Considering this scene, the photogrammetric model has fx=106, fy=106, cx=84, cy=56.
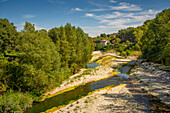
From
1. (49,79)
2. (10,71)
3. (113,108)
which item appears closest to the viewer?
(113,108)

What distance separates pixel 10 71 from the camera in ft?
76.1

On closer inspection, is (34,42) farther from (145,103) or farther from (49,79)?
(145,103)

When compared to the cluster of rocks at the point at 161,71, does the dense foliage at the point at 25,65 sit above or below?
above

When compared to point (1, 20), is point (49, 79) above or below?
Answer: below

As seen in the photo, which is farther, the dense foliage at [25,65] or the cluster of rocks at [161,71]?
the cluster of rocks at [161,71]

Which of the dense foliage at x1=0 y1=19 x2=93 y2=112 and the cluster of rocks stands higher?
the dense foliage at x1=0 y1=19 x2=93 y2=112

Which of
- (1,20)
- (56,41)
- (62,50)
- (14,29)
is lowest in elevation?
(62,50)

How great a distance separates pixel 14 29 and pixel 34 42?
12.2m

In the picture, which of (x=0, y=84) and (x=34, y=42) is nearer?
(x=0, y=84)

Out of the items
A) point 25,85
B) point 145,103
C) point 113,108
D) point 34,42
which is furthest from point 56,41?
point 145,103

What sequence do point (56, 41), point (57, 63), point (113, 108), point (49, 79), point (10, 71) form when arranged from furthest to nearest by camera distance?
point (56, 41)
point (57, 63)
point (49, 79)
point (10, 71)
point (113, 108)

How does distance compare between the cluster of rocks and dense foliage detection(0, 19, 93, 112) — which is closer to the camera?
dense foliage detection(0, 19, 93, 112)

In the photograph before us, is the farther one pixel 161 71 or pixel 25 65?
pixel 161 71

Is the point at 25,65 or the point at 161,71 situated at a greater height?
the point at 25,65
